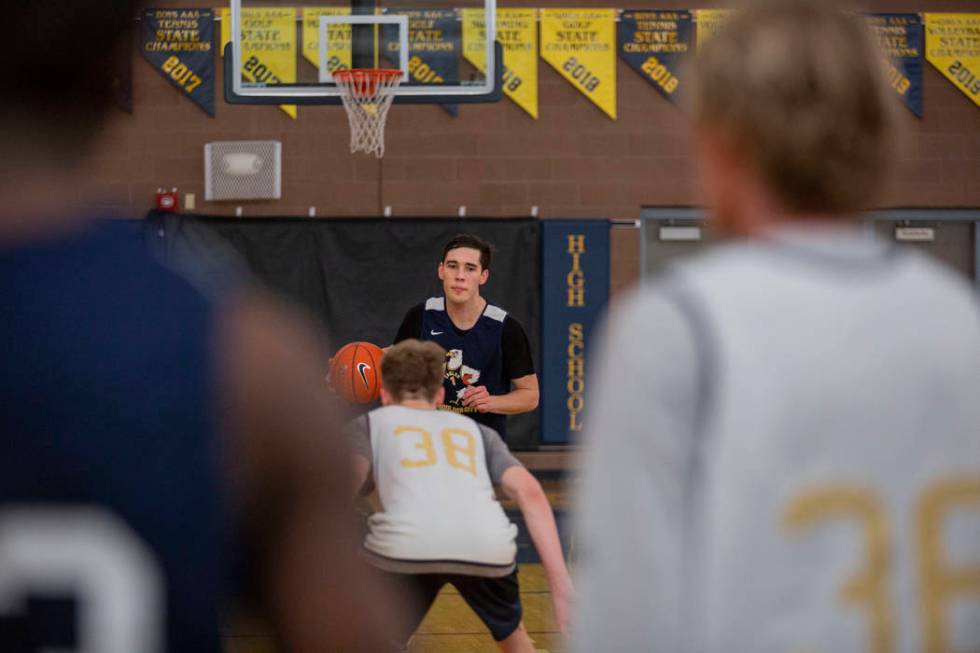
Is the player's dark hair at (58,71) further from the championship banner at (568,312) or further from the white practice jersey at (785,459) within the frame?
the championship banner at (568,312)

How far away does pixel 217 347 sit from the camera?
92 cm

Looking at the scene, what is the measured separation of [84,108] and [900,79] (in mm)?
10872

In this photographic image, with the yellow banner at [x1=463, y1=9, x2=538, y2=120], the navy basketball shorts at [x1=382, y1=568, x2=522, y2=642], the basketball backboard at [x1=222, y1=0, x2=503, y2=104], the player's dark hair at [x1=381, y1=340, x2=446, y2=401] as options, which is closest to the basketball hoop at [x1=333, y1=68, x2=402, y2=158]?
the basketball backboard at [x1=222, y1=0, x2=503, y2=104]

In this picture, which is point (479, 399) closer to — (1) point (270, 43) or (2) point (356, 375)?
(2) point (356, 375)

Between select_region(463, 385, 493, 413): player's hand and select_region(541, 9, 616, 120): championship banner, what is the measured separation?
5.69 meters

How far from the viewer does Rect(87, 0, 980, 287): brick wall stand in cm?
1070

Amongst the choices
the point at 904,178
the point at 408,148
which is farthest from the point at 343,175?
the point at 904,178

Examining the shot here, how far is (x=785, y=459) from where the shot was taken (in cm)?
120

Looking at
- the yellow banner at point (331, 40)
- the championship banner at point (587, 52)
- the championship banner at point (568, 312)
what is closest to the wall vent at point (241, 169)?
the yellow banner at point (331, 40)

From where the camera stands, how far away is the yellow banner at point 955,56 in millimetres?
10961

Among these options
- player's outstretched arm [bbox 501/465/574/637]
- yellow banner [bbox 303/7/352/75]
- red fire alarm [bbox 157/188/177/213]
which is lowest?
player's outstretched arm [bbox 501/465/574/637]

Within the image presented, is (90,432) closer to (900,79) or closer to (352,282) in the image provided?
(352,282)

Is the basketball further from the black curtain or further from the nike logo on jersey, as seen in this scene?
the black curtain

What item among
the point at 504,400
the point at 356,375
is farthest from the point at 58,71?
the point at 356,375
